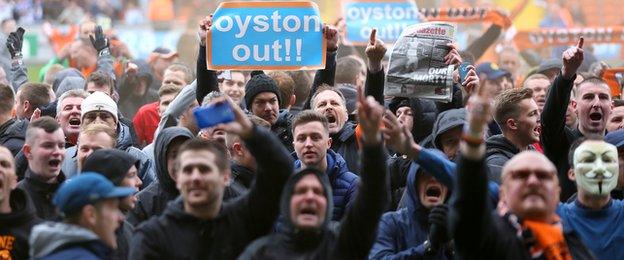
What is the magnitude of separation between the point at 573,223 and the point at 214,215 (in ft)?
6.72

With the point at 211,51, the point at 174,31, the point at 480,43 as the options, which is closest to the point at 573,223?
the point at 211,51

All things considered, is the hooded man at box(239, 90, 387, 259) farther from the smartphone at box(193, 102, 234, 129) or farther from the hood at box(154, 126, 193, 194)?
the hood at box(154, 126, 193, 194)

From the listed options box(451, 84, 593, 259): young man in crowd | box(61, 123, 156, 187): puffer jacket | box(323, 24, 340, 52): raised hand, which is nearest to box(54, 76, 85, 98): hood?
box(61, 123, 156, 187): puffer jacket

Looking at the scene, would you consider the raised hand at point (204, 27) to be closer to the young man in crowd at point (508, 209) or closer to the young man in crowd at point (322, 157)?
the young man in crowd at point (322, 157)

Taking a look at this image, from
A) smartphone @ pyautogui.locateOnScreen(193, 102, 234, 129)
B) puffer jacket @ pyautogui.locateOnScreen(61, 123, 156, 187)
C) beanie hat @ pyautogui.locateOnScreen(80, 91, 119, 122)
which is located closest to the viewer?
smartphone @ pyautogui.locateOnScreen(193, 102, 234, 129)

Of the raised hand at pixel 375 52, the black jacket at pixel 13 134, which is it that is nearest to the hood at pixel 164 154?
the raised hand at pixel 375 52

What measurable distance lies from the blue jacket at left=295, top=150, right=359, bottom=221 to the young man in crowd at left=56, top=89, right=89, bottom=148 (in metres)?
2.35

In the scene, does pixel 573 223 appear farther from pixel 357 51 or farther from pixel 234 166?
pixel 357 51

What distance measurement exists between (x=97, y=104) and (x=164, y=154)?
1.59 m

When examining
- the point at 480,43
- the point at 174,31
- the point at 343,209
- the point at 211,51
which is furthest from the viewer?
the point at 174,31

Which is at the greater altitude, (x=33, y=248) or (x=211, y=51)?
(x=211, y=51)

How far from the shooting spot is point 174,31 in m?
24.8

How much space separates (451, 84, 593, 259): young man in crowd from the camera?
7039mm

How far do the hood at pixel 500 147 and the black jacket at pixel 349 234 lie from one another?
2.28 m
